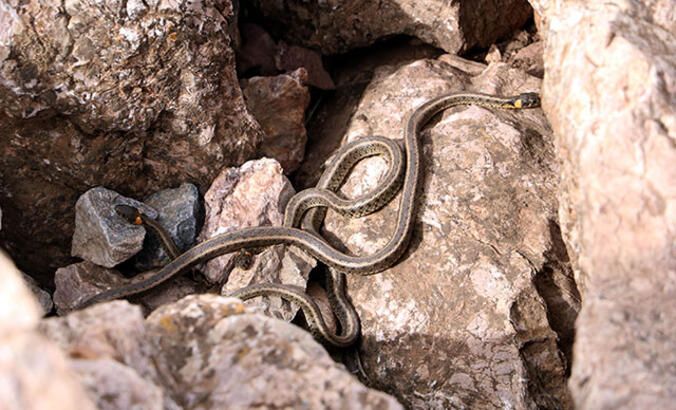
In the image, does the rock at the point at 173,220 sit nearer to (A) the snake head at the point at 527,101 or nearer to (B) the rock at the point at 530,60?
(A) the snake head at the point at 527,101

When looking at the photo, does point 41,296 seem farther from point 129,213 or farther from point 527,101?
point 527,101

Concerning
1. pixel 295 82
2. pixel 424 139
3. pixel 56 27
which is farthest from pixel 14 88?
pixel 424 139

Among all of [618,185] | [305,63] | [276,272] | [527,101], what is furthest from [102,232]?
[527,101]

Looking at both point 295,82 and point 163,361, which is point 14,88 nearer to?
point 295,82

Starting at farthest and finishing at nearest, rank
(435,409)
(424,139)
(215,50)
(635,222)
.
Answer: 1. (424,139)
2. (215,50)
3. (435,409)
4. (635,222)

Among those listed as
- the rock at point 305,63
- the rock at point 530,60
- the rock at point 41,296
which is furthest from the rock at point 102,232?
the rock at point 530,60

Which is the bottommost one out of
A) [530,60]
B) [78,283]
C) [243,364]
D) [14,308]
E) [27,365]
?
[78,283]

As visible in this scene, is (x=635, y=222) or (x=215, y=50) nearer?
(x=635, y=222)
